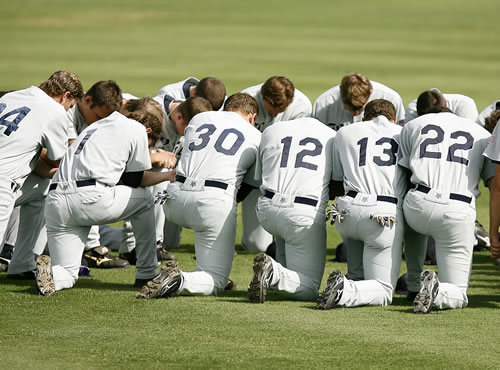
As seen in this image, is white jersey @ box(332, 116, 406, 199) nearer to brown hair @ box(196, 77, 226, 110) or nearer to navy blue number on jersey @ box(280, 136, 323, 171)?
navy blue number on jersey @ box(280, 136, 323, 171)

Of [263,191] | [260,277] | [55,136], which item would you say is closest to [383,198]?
[263,191]

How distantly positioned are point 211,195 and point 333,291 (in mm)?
1357

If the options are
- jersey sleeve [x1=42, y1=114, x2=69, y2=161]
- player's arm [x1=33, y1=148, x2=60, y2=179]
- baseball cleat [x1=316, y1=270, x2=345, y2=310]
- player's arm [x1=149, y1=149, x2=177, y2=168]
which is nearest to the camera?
baseball cleat [x1=316, y1=270, x2=345, y2=310]

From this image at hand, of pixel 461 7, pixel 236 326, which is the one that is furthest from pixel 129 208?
pixel 461 7

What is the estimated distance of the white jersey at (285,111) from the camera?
1052 cm

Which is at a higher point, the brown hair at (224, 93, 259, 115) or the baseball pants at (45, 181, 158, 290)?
the brown hair at (224, 93, 259, 115)

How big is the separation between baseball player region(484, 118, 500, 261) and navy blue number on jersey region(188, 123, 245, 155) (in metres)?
2.04

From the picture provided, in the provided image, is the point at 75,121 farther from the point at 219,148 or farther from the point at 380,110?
the point at 380,110

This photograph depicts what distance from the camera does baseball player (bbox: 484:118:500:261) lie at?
695 centimetres

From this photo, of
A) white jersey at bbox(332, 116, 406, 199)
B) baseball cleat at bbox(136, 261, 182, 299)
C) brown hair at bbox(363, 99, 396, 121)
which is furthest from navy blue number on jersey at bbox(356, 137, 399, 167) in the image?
baseball cleat at bbox(136, 261, 182, 299)

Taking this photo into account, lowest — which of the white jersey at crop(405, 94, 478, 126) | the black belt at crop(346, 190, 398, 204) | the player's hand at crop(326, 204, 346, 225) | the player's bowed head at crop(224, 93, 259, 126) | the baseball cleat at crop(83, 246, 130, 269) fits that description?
the baseball cleat at crop(83, 246, 130, 269)

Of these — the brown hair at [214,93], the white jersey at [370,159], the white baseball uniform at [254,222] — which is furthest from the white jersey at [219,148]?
the white baseball uniform at [254,222]

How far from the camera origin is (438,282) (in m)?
6.77

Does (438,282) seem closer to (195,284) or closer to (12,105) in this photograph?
(195,284)
